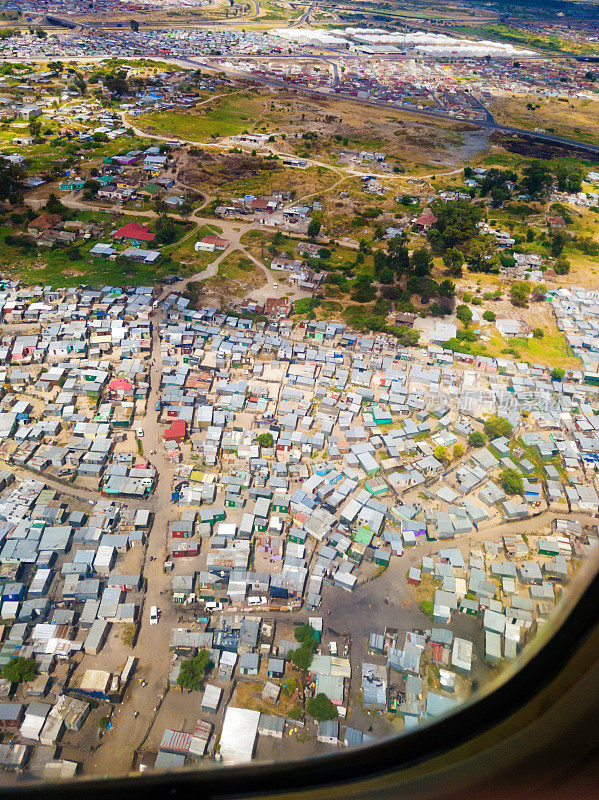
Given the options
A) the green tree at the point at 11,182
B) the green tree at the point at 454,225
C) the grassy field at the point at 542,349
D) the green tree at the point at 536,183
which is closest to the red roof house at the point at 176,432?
the grassy field at the point at 542,349

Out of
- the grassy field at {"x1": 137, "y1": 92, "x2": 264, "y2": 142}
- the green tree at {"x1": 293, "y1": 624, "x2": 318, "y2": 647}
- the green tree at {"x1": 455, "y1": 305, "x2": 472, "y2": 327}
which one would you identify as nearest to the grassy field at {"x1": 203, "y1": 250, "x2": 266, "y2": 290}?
the green tree at {"x1": 455, "y1": 305, "x2": 472, "y2": 327}

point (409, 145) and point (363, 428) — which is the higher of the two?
point (409, 145)

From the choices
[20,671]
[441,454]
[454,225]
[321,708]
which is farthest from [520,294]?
[20,671]

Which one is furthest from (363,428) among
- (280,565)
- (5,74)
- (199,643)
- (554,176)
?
(5,74)

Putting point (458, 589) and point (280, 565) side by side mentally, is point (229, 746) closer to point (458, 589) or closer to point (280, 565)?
point (280, 565)

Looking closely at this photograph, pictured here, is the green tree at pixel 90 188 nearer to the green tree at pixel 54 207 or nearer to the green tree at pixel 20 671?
the green tree at pixel 54 207
